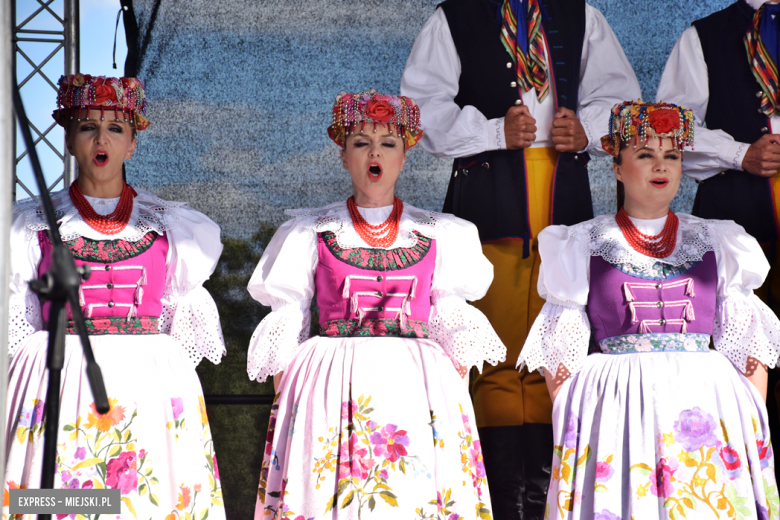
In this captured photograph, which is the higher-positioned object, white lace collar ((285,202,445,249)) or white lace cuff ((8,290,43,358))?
white lace collar ((285,202,445,249))

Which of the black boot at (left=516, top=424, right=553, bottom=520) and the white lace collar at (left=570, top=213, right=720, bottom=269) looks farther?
the black boot at (left=516, top=424, right=553, bottom=520)

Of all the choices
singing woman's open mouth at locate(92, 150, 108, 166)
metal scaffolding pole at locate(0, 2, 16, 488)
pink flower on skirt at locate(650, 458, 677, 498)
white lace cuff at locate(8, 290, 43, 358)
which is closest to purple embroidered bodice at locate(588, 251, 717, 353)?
pink flower on skirt at locate(650, 458, 677, 498)

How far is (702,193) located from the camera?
3.71 metres

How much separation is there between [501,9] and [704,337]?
5.29ft

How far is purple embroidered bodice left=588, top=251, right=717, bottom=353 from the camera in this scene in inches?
117

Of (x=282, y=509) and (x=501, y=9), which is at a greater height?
(x=501, y=9)

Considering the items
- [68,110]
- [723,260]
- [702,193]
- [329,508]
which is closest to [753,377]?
[723,260]

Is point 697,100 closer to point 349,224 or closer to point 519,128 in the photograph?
point 519,128

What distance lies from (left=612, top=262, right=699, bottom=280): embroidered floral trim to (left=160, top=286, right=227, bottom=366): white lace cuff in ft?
4.83

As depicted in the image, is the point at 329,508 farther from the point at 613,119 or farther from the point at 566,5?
the point at 566,5

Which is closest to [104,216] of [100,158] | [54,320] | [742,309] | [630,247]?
[100,158]

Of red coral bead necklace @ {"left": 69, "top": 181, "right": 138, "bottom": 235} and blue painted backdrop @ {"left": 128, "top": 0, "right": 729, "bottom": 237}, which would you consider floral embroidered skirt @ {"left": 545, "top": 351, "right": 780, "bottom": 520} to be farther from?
red coral bead necklace @ {"left": 69, "top": 181, "right": 138, "bottom": 235}

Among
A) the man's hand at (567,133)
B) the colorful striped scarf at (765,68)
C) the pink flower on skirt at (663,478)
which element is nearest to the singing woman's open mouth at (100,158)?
the man's hand at (567,133)

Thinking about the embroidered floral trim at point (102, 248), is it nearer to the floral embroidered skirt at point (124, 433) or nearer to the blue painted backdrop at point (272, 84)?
the floral embroidered skirt at point (124, 433)
